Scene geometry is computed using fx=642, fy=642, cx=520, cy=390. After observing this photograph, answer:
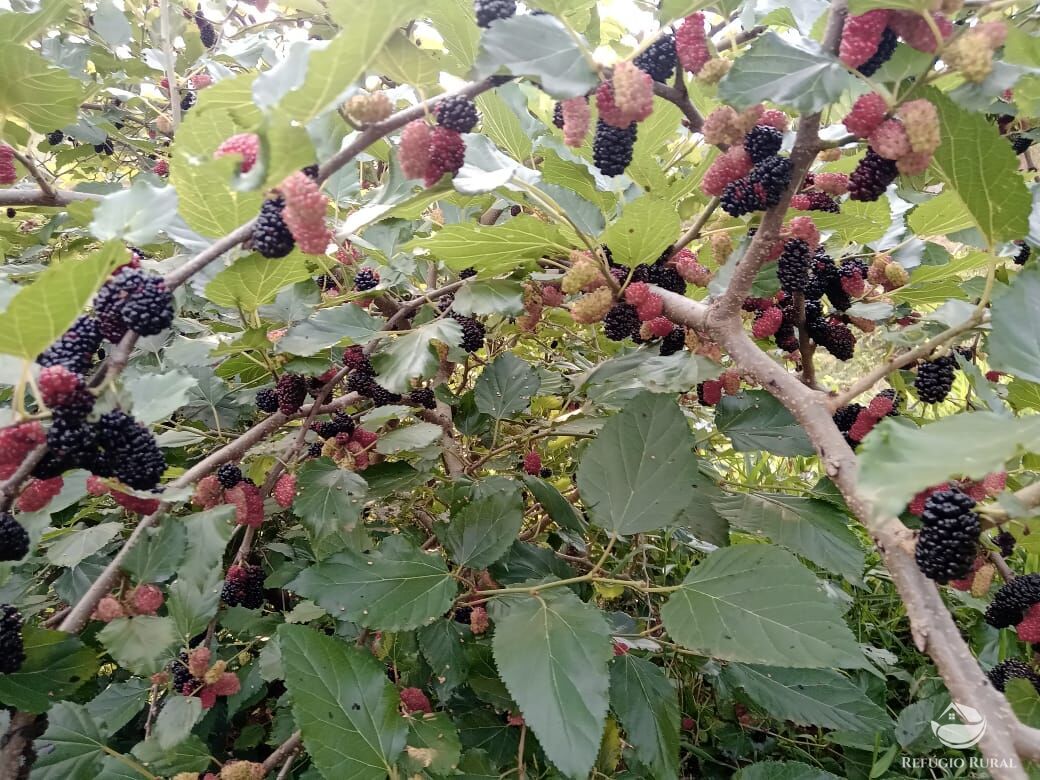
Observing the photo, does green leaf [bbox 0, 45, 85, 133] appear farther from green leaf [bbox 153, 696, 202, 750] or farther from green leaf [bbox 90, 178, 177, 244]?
green leaf [bbox 153, 696, 202, 750]

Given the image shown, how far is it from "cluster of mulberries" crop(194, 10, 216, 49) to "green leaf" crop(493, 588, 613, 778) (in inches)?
74.0

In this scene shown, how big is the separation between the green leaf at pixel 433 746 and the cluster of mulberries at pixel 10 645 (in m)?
0.40

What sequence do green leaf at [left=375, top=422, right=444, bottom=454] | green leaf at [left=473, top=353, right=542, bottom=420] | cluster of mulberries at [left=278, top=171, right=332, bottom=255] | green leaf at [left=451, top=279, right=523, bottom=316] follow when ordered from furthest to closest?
1. green leaf at [left=473, top=353, right=542, bottom=420]
2. green leaf at [left=375, top=422, right=444, bottom=454]
3. green leaf at [left=451, top=279, right=523, bottom=316]
4. cluster of mulberries at [left=278, top=171, right=332, bottom=255]

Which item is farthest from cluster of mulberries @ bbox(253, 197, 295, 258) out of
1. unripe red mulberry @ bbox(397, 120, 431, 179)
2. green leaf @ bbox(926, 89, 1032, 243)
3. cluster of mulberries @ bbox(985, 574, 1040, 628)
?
cluster of mulberries @ bbox(985, 574, 1040, 628)

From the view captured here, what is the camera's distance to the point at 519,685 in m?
0.66

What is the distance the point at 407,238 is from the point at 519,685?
59cm

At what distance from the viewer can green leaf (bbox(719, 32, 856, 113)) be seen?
527 millimetres

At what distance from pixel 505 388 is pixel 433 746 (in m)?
0.54

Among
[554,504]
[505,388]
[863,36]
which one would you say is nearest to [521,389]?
[505,388]

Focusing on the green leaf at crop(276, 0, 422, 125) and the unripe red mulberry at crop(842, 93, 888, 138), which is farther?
the unripe red mulberry at crop(842, 93, 888, 138)

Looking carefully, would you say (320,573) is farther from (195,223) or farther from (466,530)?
(195,223)

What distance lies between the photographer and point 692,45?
2.06ft

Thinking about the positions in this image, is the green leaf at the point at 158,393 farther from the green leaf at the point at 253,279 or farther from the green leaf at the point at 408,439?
the green leaf at the point at 408,439

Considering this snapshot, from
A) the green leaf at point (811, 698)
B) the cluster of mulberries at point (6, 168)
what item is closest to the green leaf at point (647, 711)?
the green leaf at point (811, 698)
